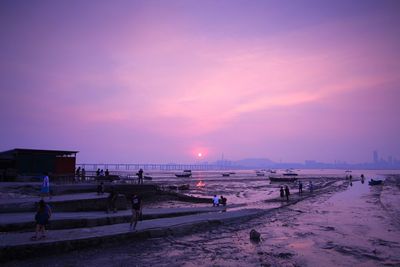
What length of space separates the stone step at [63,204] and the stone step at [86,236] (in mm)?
6432

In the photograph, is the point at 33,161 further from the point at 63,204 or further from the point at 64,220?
the point at 64,220

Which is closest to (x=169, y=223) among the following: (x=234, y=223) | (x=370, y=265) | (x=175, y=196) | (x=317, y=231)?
(x=234, y=223)

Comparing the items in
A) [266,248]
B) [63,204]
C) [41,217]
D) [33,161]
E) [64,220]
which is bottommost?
[266,248]

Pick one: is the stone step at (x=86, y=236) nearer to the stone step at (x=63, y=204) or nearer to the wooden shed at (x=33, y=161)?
the stone step at (x=63, y=204)

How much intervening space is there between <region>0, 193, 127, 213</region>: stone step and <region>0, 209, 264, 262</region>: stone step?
643 cm

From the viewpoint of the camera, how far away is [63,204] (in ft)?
75.7

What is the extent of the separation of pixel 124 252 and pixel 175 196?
78.5 feet

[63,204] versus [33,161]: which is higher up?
[33,161]

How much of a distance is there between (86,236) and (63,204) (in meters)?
10.4

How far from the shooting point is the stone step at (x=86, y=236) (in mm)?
12203

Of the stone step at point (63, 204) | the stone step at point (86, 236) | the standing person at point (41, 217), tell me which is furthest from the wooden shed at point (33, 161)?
the standing person at point (41, 217)

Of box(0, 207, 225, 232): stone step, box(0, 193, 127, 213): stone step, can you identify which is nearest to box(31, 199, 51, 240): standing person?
box(0, 207, 225, 232): stone step

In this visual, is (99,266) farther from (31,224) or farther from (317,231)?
(317,231)

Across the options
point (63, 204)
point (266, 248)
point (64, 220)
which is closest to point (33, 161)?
point (63, 204)
